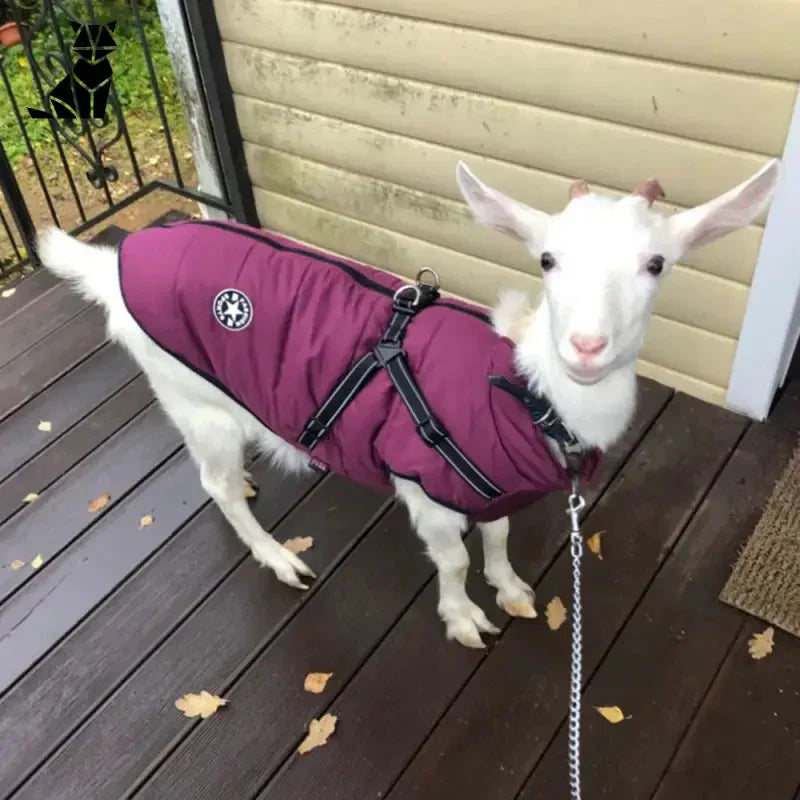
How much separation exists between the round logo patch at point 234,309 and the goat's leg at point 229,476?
0.38 meters

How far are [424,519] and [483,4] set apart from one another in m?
1.72

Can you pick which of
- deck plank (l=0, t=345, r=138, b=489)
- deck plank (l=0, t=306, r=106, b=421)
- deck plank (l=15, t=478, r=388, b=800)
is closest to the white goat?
deck plank (l=15, t=478, r=388, b=800)

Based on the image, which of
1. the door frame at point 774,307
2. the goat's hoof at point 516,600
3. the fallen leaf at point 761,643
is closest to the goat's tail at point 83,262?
the goat's hoof at point 516,600

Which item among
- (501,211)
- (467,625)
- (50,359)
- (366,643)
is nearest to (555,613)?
(467,625)

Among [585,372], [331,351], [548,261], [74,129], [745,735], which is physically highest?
[548,261]

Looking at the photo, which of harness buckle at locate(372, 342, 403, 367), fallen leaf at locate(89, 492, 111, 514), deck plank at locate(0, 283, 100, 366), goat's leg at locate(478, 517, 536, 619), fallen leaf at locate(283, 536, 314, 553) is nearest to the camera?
harness buckle at locate(372, 342, 403, 367)

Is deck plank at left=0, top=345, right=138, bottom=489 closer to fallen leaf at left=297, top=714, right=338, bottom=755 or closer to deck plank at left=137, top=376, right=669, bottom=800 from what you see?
deck plank at left=137, top=376, right=669, bottom=800

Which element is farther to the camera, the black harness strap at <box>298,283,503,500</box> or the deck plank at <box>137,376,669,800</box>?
the deck plank at <box>137,376,669,800</box>

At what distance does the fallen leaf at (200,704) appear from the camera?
2518 millimetres

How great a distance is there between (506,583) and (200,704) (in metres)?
0.99

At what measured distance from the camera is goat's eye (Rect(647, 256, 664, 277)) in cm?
173

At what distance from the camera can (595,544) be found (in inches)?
112

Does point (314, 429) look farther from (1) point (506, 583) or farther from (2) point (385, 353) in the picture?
(1) point (506, 583)

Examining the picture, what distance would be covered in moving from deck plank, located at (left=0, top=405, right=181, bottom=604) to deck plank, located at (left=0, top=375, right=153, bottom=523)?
37 mm
